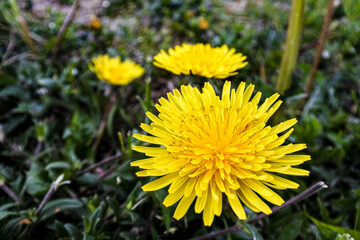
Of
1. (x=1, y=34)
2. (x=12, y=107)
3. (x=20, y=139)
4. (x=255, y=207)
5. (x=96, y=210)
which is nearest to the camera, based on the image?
(x=255, y=207)

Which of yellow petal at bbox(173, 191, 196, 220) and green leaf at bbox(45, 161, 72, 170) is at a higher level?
yellow petal at bbox(173, 191, 196, 220)

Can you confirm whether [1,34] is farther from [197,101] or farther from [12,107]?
[197,101]

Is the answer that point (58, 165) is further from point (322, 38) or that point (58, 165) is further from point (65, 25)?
point (322, 38)

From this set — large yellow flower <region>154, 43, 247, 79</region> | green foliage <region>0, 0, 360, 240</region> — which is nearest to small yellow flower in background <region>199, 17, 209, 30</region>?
green foliage <region>0, 0, 360, 240</region>

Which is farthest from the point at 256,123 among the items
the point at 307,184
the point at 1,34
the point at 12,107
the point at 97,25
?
the point at 1,34

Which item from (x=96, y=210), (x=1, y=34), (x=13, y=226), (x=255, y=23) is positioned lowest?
(x=13, y=226)

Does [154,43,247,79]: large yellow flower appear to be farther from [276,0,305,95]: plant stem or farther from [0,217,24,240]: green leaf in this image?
[0,217,24,240]: green leaf

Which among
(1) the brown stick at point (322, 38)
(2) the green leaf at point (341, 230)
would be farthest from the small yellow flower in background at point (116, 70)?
(2) the green leaf at point (341, 230)
